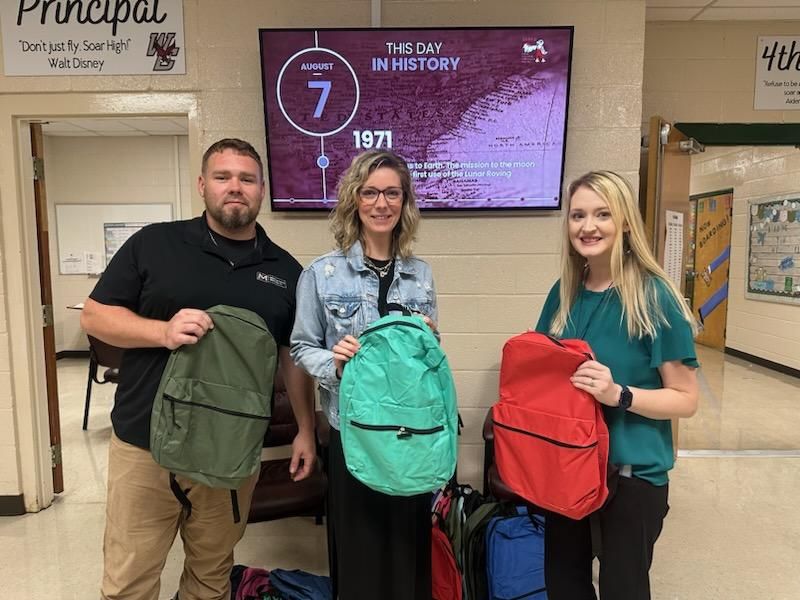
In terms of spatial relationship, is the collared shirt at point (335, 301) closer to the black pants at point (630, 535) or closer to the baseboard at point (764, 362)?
the black pants at point (630, 535)

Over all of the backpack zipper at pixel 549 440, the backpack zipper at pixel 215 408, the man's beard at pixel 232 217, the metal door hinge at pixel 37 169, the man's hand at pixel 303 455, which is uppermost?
the metal door hinge at pixel 37 169

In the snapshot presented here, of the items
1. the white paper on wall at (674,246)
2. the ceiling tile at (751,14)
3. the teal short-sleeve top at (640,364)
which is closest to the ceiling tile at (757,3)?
the ceiling tile at (751,14)

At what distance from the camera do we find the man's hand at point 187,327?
4.57 feet

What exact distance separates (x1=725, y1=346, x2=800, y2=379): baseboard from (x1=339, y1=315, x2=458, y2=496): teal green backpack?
596 centimetres

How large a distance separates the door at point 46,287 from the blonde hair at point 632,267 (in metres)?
2.84

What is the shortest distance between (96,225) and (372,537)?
6.46 metres

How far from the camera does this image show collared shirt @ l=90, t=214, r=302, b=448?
4.96 ft

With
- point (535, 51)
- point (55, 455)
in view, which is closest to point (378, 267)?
point (535, 51)

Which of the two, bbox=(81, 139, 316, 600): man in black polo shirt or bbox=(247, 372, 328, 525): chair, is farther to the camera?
bbox=(247, 372, 328, 525): chair

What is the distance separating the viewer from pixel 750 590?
2189mm

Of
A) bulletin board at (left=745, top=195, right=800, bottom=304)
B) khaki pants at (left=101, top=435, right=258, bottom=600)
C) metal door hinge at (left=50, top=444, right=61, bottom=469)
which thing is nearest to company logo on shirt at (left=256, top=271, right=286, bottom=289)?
khaki pants at (left=101, top=435, right=258, bottom=600)

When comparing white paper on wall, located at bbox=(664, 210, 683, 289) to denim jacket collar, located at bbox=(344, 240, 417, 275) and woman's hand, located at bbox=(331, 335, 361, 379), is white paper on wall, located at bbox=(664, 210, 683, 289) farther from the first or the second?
woman's hand, located at bbox=(331, 335, 361, 379)

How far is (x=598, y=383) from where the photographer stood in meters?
1.23

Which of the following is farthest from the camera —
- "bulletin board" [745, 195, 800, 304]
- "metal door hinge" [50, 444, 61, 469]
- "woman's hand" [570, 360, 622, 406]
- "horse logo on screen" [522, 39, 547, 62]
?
"bulletin board" [745, 195, 800, 304]
